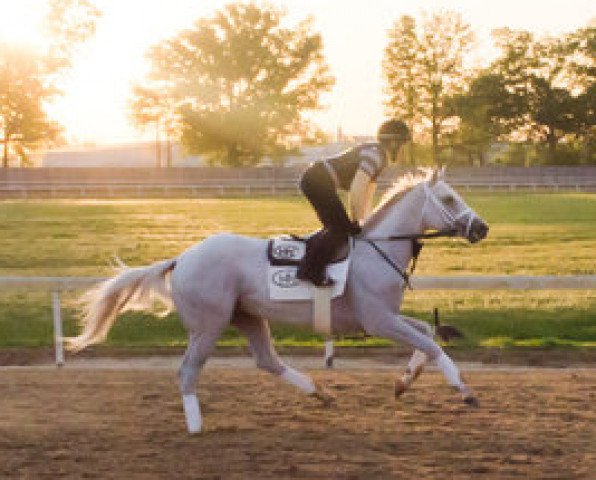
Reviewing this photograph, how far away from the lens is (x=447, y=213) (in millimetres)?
9164

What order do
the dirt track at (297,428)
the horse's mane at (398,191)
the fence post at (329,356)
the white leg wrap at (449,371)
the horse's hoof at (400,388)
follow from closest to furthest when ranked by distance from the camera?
the dirt track at (297,428) → the white leg wrap at (449,371) → the horse's mane at (398,191) → the horse's hoof at (400,388) → the fence post at (329,356)

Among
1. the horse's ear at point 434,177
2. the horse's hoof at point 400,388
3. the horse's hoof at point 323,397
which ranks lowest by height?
the horse's hoof at point 323,397

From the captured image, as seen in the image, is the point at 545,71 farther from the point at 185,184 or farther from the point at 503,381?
the point at 503,381

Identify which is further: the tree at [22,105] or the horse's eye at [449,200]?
the tree at [22,105]

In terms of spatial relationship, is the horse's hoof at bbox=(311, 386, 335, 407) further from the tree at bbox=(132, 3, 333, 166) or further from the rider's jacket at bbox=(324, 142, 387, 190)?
the tree at bbox=(132, 3, 333, 166)

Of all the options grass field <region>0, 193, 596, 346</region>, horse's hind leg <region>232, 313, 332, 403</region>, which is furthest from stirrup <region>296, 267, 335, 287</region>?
grass field <region>0, 193, 596, 346</region>

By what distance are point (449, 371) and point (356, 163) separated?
1838mm

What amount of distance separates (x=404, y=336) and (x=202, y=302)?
1.70m

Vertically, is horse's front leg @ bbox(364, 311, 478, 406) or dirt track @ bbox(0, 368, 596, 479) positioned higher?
horse's front leg @ bbox(364, 311, 478, 406)

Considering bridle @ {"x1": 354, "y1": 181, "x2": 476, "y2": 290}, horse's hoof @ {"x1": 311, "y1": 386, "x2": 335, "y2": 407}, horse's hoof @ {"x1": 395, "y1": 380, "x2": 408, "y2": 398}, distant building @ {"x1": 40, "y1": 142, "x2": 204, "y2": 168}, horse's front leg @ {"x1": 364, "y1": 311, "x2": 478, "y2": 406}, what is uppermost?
bridle @ {"x1": 354, "y1": 181, "x2": 476, "y2": 290}

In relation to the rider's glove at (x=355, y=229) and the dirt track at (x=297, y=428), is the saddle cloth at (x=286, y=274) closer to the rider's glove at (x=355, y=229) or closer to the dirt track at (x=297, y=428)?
the rider's glove at (x=355, y=229)

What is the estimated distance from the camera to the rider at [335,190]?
9.02 m

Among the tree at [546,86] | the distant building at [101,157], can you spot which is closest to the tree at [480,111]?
the tree at [546,86]

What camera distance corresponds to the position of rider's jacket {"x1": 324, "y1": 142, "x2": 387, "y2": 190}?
8914mm
